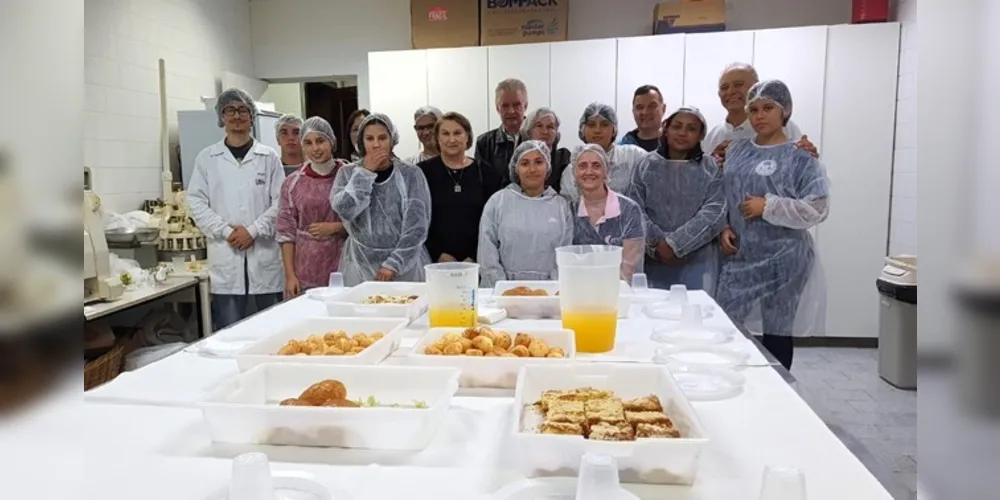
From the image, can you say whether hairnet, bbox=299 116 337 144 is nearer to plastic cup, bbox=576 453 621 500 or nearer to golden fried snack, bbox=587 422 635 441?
golden fried snack, bbox=587 422 635 441

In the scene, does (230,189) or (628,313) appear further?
(230,189)

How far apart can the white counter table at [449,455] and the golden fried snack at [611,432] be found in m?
0.06

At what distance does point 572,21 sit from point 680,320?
335 cm

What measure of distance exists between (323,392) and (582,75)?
3474 mm

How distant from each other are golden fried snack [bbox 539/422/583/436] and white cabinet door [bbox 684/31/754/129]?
349cm

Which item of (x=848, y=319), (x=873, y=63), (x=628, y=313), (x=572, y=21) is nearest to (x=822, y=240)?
(x=848, y=319)

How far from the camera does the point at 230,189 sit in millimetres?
2930

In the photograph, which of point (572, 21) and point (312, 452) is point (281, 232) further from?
point (572, 21)

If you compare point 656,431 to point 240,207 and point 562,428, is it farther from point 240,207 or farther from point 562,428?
point 240,207

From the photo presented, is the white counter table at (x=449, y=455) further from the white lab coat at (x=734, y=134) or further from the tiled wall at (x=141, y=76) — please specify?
the tiled wall at (x=141, y=76)

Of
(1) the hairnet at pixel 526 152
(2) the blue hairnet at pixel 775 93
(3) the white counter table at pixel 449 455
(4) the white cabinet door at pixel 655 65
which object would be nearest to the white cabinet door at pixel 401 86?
(4) the white cabinet door at pixel 655 65

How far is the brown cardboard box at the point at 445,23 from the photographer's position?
4.19m

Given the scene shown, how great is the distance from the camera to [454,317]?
146 centimetres

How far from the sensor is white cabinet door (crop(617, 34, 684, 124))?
396cm
